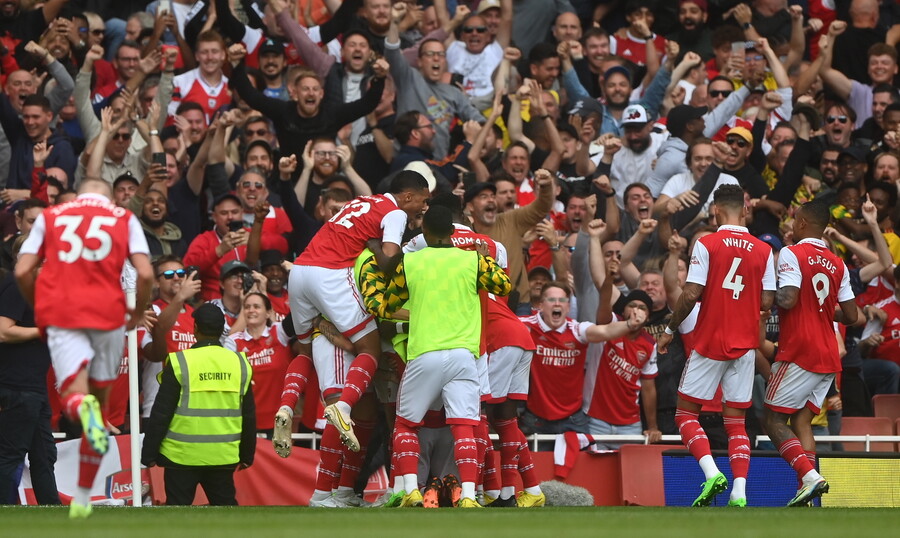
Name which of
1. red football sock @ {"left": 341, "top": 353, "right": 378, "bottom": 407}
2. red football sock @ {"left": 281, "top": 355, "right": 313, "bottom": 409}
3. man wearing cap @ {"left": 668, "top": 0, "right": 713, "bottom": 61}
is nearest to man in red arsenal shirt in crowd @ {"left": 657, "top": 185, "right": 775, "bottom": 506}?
red football sock @ {"left": 341, "top": 353, "right": 378, "bottom": 407}

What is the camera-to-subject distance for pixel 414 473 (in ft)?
33.2

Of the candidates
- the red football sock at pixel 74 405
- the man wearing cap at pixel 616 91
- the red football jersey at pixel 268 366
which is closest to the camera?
the red football sock at pixel 74 405

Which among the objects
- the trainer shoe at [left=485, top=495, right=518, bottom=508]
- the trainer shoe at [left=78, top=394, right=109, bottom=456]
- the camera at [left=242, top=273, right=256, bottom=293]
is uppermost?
the camera at [left=242, top=273, right=256, bottom=293]

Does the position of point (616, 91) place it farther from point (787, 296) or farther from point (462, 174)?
point (787, 296)

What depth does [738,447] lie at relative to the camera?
10.8m

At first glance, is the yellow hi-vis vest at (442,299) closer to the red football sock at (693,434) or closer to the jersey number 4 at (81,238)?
the red football sock at (693,434)

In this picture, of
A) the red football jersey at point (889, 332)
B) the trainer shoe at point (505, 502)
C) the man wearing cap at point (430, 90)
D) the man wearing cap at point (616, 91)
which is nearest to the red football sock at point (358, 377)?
the trainer shoe at point (505, 502)

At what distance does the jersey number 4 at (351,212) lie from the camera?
36.0 feet

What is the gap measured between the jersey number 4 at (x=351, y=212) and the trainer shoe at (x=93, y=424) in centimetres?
360

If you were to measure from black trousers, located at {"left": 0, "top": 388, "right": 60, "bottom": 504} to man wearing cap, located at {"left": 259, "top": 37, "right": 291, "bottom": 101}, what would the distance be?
6558 millimetres

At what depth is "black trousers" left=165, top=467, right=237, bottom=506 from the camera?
35.4 feet

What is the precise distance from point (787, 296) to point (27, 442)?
6.22 metres

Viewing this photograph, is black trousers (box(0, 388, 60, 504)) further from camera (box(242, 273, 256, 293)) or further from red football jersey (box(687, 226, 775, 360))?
red football jersey (box(687, 226, 775, 360))

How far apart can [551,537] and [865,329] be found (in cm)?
825
